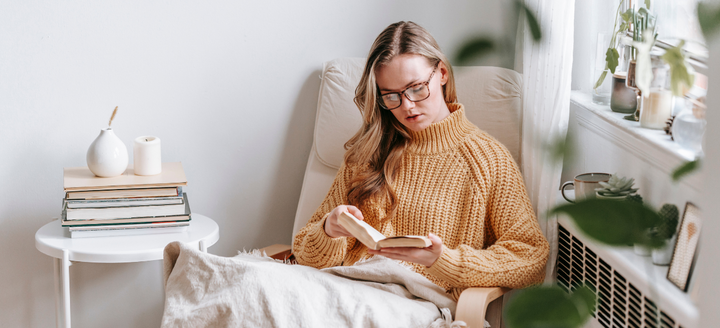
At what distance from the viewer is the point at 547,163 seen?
19 centimetres

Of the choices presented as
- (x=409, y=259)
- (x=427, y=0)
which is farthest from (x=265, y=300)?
(x=427, y=0)

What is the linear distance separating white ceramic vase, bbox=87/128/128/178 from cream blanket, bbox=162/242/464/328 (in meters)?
0.47

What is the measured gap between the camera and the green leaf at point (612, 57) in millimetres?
1256

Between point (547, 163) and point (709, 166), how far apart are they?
48 mm

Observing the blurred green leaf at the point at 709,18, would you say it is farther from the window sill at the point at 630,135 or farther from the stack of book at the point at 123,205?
the stack of book at the point at 123,205

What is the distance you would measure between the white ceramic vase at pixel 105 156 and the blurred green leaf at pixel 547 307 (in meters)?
1.51

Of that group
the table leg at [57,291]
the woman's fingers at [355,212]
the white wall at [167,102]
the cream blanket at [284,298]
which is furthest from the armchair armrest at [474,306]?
the table leg at [57,291]

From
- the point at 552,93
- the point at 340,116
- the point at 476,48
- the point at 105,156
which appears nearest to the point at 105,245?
the point at 105,156

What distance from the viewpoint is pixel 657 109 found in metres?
1.11

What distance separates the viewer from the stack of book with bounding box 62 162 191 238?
146 cm

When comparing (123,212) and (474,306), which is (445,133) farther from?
(123,212)

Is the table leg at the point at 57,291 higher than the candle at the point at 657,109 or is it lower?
lower

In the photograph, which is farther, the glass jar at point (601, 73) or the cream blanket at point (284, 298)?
the glass jar at point (601, 73)

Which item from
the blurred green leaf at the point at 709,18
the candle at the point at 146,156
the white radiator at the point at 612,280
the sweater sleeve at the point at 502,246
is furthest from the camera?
the candle at the point at 146,156
